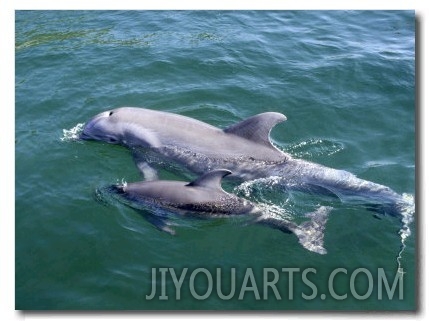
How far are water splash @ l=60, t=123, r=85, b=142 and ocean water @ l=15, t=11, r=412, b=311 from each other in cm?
6

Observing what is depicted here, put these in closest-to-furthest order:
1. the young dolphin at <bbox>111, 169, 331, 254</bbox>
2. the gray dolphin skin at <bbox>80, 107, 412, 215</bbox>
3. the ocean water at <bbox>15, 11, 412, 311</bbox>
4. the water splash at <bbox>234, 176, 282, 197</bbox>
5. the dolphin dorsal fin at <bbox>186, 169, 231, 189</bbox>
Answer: the ocean water at <bbox>15, 11, 412, 311</bbox>
the dolphin dorsal fin at <bbox>186, 169, 231, 189</bbox>
the young dolphin at <bbox>111, 169, 331, 254</bbox>
the gray dolphin skin at <bbox>80, 107, 412, 215</bbox>
the water splash at <bbox>234, 176, 282, 197</bbox>

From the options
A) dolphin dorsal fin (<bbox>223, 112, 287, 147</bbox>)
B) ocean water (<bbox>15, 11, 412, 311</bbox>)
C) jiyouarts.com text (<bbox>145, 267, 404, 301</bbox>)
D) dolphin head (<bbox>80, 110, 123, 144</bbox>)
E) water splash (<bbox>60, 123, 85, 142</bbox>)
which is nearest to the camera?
jiyouarts.com text (<bbox>145, 267, 404, 301</bbox>)

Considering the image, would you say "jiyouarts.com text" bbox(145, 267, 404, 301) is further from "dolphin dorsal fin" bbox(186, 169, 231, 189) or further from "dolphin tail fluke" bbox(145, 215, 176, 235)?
"dolphin dorsal fin" bbox(186, 169, 231, 189)

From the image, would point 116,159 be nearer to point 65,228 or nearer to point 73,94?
point 65,228

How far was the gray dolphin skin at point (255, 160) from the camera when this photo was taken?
10969 millimetres

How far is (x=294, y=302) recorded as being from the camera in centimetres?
908

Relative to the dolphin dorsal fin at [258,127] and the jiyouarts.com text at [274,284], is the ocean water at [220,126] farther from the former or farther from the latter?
the dolphin dorsal fin at [258,127]

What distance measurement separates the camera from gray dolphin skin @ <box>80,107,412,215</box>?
1097 centimetres

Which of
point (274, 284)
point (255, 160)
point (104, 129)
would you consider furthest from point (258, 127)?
point (104, 129)

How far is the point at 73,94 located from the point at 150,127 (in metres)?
3.95

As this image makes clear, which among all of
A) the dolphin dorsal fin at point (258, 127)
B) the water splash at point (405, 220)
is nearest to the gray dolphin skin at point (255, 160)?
the dolphin dorsal fin at point (258, 127)

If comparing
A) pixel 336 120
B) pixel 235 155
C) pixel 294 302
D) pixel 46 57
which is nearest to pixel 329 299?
pixel 294 302

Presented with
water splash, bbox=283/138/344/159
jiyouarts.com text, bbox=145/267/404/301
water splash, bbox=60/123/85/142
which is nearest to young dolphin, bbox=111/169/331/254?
jiyouarts.com text, bbox=145/267/404/301

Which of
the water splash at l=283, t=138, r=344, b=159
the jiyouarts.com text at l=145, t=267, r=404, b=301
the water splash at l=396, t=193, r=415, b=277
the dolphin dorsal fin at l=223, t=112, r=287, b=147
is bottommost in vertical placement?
the jiyouarts.com text at l=145, t=267, r=404, b=301
